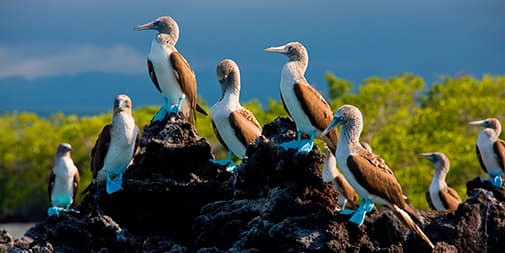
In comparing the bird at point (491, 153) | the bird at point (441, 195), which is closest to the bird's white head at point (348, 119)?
the bird at point (441, 195)

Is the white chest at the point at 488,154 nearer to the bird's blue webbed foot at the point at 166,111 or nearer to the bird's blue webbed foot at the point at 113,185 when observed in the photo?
the bird's blue webbed foot at the point at 166,111

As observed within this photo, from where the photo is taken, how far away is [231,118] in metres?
10.1

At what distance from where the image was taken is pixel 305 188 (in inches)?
319

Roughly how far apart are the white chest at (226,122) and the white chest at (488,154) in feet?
22.1

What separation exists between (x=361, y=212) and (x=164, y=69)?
384cm

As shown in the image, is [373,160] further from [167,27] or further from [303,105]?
[167,27]

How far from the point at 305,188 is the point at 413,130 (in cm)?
2313

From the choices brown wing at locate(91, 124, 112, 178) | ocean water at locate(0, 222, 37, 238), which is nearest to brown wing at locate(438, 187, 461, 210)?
brown wing at locate(91, 124, 112, 178)

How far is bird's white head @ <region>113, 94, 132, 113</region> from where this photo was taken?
33.9ft

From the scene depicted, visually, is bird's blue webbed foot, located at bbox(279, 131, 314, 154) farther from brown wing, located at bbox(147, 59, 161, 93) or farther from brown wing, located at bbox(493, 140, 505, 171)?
brown wing, located at bbox(493, 140, 505, 171)

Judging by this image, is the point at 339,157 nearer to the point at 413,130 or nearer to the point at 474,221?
the point at 474,221

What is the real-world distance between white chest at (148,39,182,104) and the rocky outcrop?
643mm

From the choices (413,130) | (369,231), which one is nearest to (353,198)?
(369,231)

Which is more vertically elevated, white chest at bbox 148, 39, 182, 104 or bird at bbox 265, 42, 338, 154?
white chest at bbox 148, 39, 182, 104
